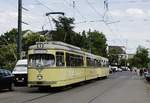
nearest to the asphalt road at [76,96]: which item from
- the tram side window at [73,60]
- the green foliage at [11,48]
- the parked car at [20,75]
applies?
the tram side window at [73,60]

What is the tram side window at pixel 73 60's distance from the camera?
3085 cm

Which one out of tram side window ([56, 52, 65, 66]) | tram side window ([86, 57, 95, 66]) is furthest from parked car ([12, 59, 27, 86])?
tram side window ([86, 57, 95, 66])

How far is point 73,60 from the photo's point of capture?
108 ft

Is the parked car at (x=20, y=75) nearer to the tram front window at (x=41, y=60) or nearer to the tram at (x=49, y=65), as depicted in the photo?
the tram at (x=49, y=65)

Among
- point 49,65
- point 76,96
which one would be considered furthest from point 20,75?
point 76,96

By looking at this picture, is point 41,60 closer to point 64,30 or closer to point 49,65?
point 49,65

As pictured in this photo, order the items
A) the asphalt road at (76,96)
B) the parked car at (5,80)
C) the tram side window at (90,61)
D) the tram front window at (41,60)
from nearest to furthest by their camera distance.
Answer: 1. the asphalt road at (76,96)
2. the parked car at (5,80)
3. the tram front window at (41,60)
4. the tram side window at (90,61)

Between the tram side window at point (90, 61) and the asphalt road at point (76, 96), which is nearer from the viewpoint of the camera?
the asphalt road at point (76, 96)

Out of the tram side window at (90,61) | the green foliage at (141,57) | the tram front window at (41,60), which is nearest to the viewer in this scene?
the tram front window at (41,60)

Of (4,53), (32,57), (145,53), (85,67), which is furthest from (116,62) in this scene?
(32,57)

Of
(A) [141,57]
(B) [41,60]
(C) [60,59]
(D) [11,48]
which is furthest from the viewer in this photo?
(A) [141,57]

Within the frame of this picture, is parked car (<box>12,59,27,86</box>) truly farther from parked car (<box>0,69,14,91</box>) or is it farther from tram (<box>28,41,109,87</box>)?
parked car (<box>0,69,14,91</box>)

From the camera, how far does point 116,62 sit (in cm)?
18088

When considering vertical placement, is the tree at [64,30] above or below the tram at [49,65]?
above
